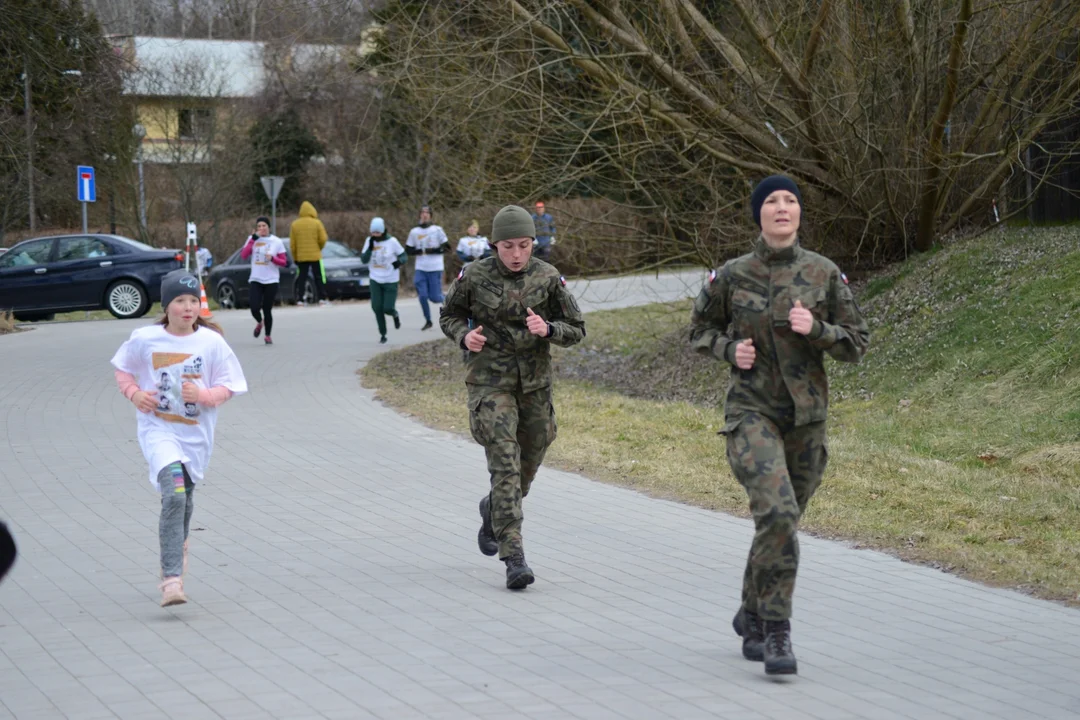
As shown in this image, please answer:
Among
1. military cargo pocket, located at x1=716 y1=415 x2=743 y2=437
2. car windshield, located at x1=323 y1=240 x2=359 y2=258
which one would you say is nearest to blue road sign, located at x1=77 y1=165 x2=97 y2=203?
car windshield, located at x1=323 y1=240 x2=359 y2=258

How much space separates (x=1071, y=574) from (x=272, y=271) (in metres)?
14.0

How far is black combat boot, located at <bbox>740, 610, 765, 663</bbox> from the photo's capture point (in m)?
5.50

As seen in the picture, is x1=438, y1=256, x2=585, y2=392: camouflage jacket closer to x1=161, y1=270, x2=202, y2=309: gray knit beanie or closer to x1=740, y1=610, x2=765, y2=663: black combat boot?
x1=161, y1=270, x2=202, y2=309: gray knit beanie

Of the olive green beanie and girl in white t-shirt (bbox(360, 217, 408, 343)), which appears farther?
girl in white t-shirt (bbox(360, 217, 408, 343))

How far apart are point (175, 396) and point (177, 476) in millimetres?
363

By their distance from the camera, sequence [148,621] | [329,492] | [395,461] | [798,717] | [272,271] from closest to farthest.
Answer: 1. [798,717]
2. [148,621]
3. [329,492]
4. [395,461]
5. [272,271]

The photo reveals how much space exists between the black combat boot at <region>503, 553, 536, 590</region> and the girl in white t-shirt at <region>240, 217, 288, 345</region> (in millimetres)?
12574

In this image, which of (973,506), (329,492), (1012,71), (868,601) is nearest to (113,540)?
(329,492)

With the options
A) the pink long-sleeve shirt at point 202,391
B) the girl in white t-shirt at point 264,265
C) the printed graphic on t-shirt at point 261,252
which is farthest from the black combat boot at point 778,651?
the printed graphic on t-shirt at point 261,252

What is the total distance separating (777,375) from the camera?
5332 millimetres

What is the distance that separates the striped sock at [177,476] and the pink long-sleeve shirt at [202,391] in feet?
0.99

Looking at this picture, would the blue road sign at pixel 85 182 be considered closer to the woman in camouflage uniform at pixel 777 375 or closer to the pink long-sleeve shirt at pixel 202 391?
the pink long-sleeve shirt at pixel 202 391

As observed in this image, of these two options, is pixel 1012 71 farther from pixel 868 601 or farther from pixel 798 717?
pixel 798 717

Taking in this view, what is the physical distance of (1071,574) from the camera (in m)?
6.96
